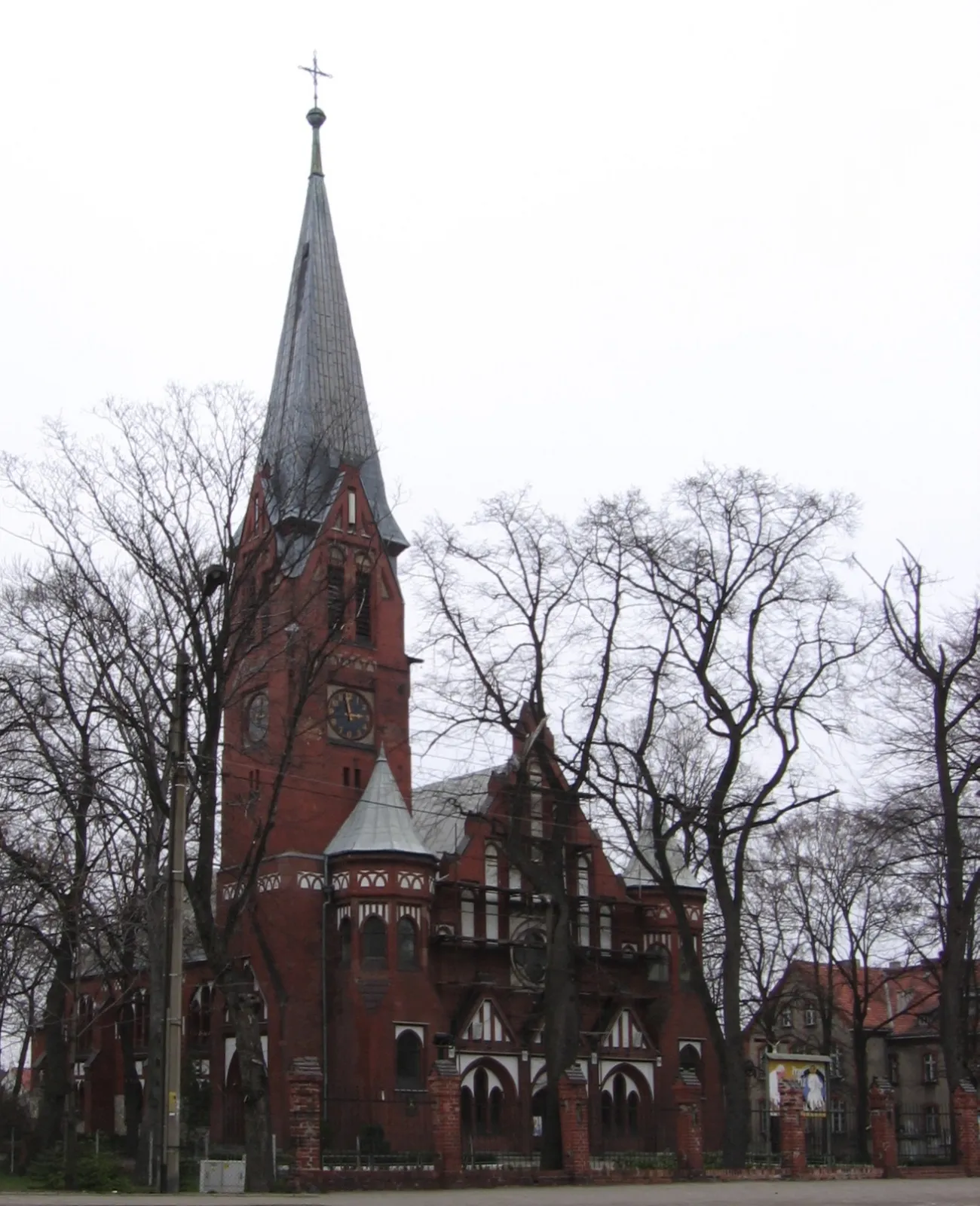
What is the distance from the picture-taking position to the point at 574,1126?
3462 centimetres

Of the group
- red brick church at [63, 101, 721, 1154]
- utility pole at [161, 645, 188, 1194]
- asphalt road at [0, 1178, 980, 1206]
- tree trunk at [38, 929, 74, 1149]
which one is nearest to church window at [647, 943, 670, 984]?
red brick church at [63, 101, 721, 1154]

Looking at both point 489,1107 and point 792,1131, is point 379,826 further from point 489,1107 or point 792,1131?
point 792,1131

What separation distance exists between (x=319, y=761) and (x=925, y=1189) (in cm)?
2456

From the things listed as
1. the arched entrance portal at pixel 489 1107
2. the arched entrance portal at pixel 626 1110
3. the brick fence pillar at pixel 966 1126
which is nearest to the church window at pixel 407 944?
the arched entrance portal at pixel 489 1107

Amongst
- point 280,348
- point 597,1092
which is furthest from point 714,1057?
point 280,348

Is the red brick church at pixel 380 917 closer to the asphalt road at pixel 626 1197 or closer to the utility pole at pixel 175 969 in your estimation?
the asphalt road at pixel 626 1197

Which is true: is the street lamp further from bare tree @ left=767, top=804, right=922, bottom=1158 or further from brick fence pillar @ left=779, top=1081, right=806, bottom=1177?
bare tree @ left=767, top=804, right=922, bottom=1158

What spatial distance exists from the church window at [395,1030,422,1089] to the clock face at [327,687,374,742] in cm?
1013

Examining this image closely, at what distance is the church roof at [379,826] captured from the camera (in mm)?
47469

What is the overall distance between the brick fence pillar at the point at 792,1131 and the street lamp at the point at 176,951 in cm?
1907

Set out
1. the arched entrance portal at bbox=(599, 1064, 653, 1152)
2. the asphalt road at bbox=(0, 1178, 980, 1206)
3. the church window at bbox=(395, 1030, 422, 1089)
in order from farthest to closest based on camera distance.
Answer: the arched entrance portal at bbox=(599, 1064, 653, 1152) < the church window at bbox=(395, 1030, 422, 1089) < the asphalt road at bbox=(0, 1178, 980, 1206)

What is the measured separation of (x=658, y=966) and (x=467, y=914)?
27.5 ft

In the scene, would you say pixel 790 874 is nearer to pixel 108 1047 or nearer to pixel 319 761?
pixel 319 761

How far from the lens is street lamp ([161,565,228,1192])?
71.9ft
